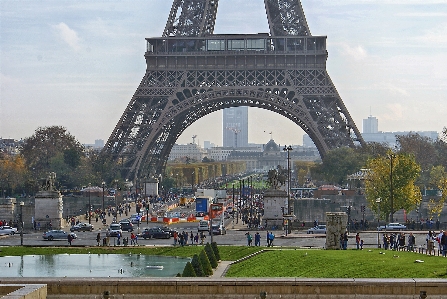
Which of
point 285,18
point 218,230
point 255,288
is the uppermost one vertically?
point 285,18

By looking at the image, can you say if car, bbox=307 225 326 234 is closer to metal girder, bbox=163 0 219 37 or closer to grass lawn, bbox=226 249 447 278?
grass lawn, bbox=226 249 447 278

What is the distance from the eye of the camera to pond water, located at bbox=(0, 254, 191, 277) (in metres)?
45.2

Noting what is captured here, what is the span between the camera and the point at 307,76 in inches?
4407

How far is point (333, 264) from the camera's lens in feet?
128

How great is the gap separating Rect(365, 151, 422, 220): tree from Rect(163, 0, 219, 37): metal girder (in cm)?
3679

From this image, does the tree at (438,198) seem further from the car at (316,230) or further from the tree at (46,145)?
the tree at (46,145)

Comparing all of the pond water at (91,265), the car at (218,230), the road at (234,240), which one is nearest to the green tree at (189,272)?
the pond water at (91,265)

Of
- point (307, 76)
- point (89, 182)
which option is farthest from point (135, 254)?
point (89, 182)

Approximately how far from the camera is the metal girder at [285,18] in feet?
378

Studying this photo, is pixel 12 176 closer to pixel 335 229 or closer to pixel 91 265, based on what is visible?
pixel 91 265

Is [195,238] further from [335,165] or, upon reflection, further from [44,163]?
[44,163]

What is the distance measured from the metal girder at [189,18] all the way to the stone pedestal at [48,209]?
4279cm

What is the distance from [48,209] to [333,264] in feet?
139

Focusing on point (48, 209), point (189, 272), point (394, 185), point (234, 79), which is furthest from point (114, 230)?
point (234, 79)
